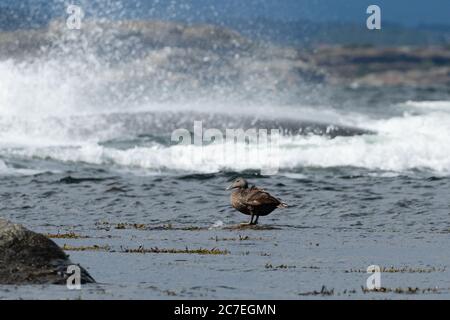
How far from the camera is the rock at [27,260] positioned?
1988cm

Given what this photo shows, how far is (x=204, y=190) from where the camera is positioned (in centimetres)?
3769

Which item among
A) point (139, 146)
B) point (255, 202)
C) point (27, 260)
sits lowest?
point (139, 146)

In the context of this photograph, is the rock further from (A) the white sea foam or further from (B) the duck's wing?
(A) the white sea foam

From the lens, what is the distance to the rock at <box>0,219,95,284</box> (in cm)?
1988

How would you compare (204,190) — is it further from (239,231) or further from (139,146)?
(139,146)

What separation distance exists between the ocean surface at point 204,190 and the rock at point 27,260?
1.29 ft

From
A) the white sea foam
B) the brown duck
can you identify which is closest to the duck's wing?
the brown duck

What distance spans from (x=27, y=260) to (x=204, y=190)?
17.8m

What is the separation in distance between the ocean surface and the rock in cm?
39

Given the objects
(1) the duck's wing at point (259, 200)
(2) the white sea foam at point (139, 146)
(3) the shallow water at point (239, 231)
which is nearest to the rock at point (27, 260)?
(3) the shallow water at point (239, 231)

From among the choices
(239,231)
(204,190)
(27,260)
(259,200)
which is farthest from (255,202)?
(27,260)

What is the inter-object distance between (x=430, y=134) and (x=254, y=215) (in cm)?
2280

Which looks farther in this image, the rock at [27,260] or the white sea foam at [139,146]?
the white sea foam at [139,146]

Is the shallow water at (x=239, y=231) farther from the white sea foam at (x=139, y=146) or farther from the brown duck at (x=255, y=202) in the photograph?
the white sea foam at (x=139, y=146)
